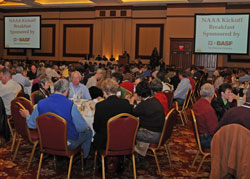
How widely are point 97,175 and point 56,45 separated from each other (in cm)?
1754

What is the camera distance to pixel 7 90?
17.0 feet

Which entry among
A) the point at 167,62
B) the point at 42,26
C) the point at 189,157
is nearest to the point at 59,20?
the point at 42,26

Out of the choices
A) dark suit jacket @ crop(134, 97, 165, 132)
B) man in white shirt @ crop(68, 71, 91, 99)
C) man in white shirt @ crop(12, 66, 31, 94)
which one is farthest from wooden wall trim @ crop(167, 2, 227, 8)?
dark suit jacket @ crop(134, 97, 165, 132)

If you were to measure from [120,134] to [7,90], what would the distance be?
8.76 feet

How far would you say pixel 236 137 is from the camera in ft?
9.21

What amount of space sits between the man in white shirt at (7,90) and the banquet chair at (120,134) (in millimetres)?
2427

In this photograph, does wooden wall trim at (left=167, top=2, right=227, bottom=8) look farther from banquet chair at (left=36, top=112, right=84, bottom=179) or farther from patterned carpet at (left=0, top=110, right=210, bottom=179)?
banquet chair at (left=36, top=112, right=84, bottom=179)

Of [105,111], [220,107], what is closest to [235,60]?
[220,107]

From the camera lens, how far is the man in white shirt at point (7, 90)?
5184 millimetres

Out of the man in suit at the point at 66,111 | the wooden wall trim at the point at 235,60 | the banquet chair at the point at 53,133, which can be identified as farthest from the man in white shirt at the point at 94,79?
the wooden wall trim at the point at 235,60

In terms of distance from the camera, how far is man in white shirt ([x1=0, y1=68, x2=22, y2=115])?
5.18 m

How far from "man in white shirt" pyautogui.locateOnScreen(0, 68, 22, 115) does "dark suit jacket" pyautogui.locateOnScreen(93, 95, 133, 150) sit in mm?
2299

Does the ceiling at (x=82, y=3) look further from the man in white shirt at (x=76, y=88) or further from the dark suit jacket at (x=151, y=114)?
the dark suit jacket at (x=151, y=114)

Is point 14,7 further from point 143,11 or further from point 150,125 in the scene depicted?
point 150,125
